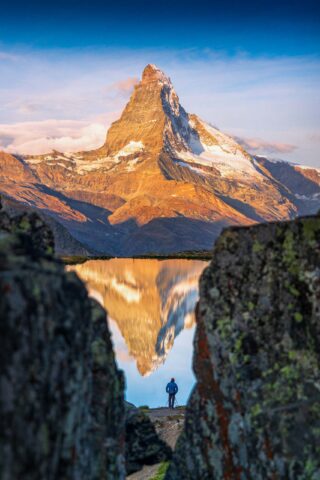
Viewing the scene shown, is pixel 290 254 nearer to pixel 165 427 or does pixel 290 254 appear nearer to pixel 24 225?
pixel 24 225

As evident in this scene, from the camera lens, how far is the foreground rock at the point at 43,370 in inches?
484

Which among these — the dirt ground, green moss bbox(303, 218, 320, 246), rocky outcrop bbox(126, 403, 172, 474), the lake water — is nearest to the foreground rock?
green moss bbox(303, 218, 320, 246)

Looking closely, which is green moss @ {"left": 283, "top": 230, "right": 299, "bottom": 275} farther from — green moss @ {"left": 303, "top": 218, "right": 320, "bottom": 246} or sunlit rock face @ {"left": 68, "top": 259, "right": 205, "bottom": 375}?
sunlit rock face @ {"left": 68, "top": 259, "right": 205, "bottom": 375}

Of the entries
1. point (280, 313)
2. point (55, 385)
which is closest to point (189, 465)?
point (280, 313)

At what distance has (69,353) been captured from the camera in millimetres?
14688

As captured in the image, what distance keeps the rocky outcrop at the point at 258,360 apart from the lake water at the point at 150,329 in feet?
118

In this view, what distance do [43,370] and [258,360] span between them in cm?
984

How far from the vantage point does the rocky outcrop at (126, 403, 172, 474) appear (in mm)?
30547

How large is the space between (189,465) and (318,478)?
5384 mm

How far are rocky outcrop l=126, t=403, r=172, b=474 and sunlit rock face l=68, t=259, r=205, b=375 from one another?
3729cm

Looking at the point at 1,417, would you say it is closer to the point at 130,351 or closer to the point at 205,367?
the point at 205,367

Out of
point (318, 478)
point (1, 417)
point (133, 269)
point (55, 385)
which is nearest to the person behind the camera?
point (1, 417)

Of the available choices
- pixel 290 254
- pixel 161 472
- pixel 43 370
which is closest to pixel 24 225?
pixel 290 254

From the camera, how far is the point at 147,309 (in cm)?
10081
